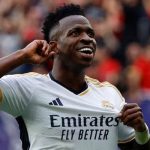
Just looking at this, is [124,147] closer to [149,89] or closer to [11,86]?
[11,86]

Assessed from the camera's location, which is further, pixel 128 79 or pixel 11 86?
pixel 128 79

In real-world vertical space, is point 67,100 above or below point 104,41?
above

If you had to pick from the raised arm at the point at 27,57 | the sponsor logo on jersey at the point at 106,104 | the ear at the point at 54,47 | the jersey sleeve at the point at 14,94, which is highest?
the raised arm at the point at 27,57

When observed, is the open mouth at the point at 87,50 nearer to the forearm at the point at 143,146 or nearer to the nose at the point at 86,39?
the nose at the point at 86,39

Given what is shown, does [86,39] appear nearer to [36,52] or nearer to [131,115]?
[36,52]

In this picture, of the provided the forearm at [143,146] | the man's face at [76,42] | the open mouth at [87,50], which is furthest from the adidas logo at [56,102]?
the forearm at [143,146]

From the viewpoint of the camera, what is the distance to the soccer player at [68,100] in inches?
235

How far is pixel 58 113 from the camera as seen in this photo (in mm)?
6090

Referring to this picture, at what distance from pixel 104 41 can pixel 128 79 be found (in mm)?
2236

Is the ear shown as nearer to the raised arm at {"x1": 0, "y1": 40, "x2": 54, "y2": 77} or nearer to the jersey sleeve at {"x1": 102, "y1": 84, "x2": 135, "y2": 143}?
the raised arm at {"x1": 0, "y1": 40, "x2": 54, "y2": 77}

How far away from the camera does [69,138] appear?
6016mm

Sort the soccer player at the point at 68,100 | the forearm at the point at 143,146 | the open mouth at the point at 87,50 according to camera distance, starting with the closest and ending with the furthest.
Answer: the soccer player at the point at 68,100
the open mouth at the point at 87,50
the forearm at the point at 143,146

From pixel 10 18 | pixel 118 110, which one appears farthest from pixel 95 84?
pixel 10 18

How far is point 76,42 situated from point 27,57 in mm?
490
